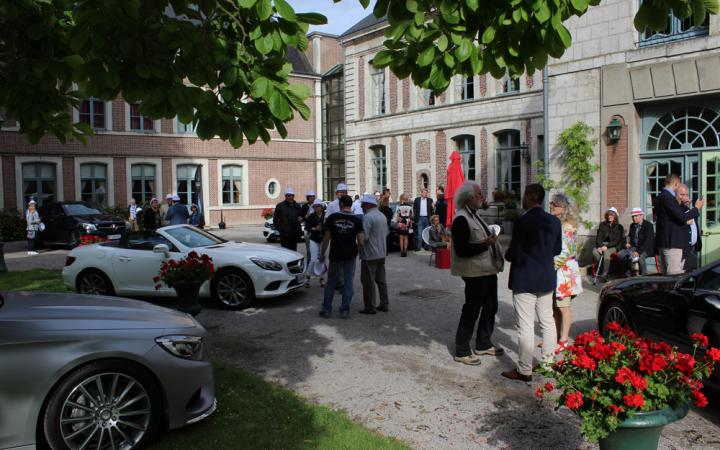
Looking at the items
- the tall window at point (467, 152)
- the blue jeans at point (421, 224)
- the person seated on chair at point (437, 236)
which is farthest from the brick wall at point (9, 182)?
the person seated on chair at point (437, 236)

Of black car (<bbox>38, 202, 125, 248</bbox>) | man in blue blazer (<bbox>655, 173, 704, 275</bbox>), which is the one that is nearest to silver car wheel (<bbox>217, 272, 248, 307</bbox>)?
man in blue blazer (<bbox>655, 173, 704, 275</bbox>)

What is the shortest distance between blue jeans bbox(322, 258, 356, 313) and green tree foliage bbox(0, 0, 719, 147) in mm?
4337

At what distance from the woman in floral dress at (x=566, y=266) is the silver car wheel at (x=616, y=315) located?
0.56 meters

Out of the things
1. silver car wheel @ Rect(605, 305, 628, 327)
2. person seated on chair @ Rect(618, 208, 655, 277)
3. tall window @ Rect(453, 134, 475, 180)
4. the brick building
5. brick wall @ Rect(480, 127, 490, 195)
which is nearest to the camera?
silver car wheel @ Rect(605, 305, 628, 327)

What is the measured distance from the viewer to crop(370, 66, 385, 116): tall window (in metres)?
26.1

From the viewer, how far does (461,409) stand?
4.91 m

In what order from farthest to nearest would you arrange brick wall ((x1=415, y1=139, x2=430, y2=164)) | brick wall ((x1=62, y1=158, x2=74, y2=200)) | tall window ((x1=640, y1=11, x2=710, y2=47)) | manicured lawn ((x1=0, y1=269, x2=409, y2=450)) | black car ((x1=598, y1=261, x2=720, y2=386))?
brick wall ((x1=62, y1=158, x2=74, y2=200))
brick wall ((x1=415, y1=139, x2=430, y2=164))
tall window ((x1=640, y1=11, x2=710, y2=47))
black car ((x1=598, y1=261, x2=720, y2=386))
manicured lawn ((x1=0, y1=269, x2=409, y2=450))

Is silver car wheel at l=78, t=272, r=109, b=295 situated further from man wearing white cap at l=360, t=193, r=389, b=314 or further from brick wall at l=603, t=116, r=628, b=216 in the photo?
brick wall at l=603, t=116, r=628, b=216

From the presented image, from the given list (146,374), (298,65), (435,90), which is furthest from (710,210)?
(298,65)

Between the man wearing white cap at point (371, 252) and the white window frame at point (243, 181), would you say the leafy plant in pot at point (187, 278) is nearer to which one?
the man wearing white cap at point (371, 252)

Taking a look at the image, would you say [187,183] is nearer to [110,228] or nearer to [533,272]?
[110,228]

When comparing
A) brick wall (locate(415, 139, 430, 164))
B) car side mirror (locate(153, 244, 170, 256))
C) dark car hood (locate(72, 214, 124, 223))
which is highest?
brick wall (locate(415, 139, 430, 164))

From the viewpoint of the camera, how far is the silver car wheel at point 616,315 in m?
6.20

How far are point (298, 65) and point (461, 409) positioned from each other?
33.7 metres
